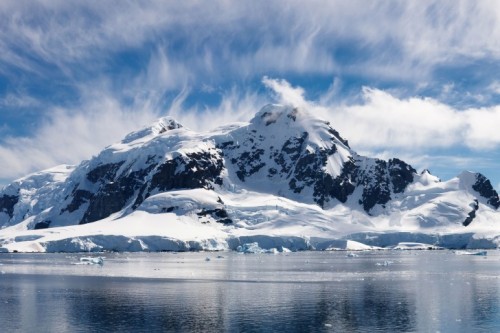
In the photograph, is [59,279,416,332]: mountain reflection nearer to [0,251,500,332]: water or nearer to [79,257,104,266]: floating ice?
[0,251,500,332]: water

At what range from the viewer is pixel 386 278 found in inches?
3319

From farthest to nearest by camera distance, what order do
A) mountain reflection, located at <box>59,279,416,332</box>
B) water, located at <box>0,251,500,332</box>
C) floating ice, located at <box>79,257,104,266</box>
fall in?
floating ice, located at <box>79,257,104,266</box>, mountain reflection, located at <box>59,279,416,332</box>, water, located at <box>0,251,500,332</box>

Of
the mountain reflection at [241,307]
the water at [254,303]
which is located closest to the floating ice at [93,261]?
the water at [254,303]

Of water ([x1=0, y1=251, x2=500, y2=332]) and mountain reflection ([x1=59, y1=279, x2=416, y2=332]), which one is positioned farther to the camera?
mountain reflection ([x1=59, y1=279, x2=416, y2=332])

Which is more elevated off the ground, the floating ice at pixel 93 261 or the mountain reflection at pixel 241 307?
the floating ice at pixel 93 261

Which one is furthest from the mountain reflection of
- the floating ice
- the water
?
the floating ice

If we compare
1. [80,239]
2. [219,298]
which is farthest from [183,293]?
[80,239]

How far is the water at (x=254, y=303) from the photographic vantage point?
46188mm

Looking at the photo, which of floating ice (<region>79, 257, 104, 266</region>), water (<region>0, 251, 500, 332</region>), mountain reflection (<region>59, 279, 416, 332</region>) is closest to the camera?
water (<region>0, 251, 500, 332</region>)

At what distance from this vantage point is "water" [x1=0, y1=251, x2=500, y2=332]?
46.2m

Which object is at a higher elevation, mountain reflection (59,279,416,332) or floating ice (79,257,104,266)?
floating ice (79,257,104,266)

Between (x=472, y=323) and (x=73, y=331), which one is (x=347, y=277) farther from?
(x=73, y=331)

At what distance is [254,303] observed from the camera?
191 ft

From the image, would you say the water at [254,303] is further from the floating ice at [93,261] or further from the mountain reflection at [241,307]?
the floating ice at [93,261]
